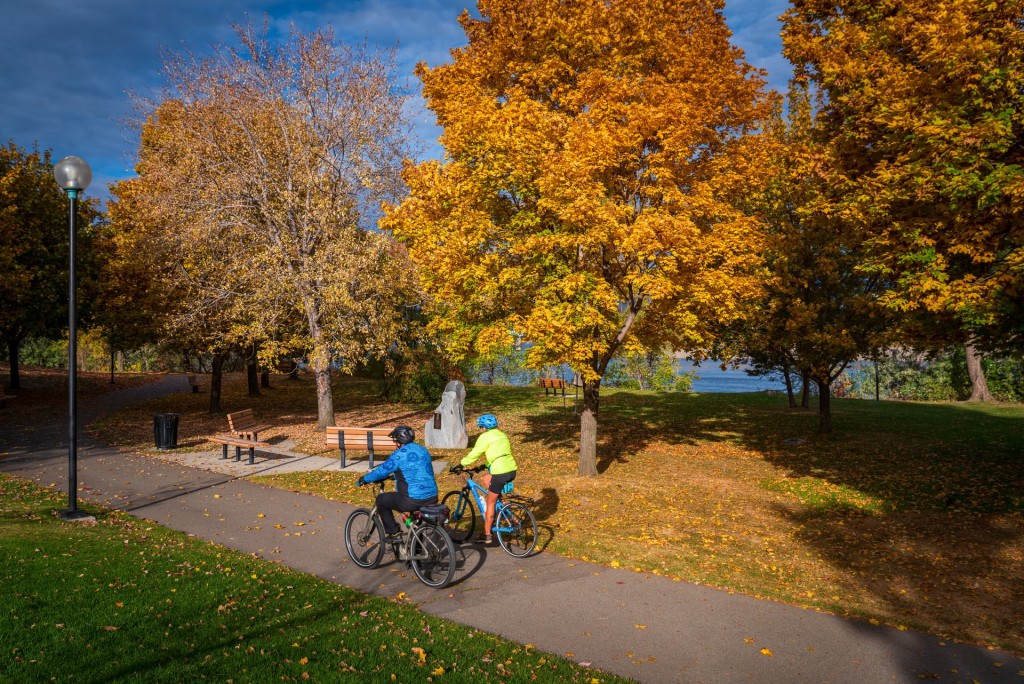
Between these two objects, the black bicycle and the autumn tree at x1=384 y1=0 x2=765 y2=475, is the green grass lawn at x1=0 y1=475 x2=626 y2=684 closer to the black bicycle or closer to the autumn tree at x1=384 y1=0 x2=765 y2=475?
the black bicycle

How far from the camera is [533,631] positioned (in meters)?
6.22

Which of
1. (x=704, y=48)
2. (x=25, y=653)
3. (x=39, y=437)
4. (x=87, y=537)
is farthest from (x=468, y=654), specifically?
(x=39, y=437)

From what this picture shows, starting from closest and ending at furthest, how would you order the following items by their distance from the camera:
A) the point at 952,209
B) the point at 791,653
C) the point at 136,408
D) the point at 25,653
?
the point at 25,653 → the point at 791,653 → the point at 952,209 → the point at 136,408

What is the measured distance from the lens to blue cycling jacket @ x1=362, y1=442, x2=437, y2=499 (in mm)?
7402

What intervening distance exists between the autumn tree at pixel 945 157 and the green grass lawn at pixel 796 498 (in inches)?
140

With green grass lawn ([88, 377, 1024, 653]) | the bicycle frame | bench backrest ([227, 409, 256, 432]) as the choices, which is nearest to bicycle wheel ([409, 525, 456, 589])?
the bicycle frame

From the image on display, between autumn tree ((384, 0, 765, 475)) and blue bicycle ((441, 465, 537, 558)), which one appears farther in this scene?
autumn tree ((384, 0, 765, 475))

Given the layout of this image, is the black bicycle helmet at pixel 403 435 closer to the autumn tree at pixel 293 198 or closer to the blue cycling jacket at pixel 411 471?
the blue cycling jacket at pixel 411 471

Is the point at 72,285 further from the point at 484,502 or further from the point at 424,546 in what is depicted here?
the point at 484,502

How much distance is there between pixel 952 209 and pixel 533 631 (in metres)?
8.87

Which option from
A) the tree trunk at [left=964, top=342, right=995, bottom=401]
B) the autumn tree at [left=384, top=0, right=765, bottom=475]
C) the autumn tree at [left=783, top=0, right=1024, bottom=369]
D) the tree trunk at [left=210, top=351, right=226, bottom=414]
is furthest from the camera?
the tree trunk at [left=964, top=342, right=995, bottom=401]

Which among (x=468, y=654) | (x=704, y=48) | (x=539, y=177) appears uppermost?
(x=704, y=48)

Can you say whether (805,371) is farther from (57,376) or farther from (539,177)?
(57,376)

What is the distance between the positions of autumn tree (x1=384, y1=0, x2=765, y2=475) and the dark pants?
4983 mm
